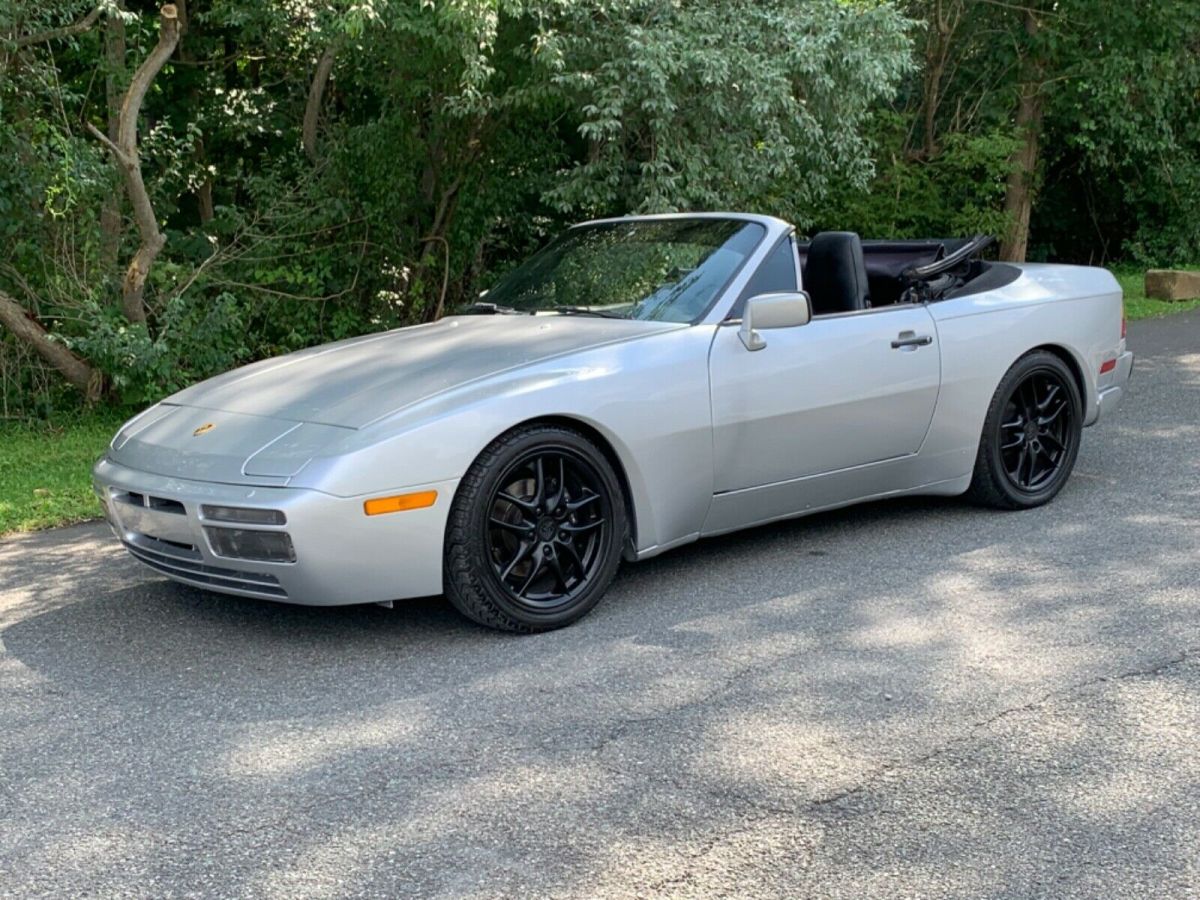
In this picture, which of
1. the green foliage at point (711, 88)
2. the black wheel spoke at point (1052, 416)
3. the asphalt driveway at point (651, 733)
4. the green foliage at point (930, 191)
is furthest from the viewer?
the green foliage at point (930, 191)

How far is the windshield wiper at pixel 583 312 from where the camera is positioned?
5605 millimetres

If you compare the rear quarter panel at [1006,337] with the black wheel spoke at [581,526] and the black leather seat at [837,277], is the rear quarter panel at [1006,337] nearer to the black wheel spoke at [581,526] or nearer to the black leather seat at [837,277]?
the black leather seat at [837,277]

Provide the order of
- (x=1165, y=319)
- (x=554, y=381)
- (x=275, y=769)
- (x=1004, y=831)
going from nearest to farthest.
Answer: (x=1004, y=831) → (x=275, y=769) → (x=554, y=381) → (x=1165, y=319)

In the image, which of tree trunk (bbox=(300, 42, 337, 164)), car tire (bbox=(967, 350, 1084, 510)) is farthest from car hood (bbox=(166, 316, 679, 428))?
tree trunk (bbox=(300, 42, 337, 164))

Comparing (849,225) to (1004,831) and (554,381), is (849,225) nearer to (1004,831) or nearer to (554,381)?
(554,381)

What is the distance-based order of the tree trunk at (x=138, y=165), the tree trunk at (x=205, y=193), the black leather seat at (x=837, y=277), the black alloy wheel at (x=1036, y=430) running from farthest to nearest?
the tree trunk at (x=205, y=193)
the tree trunk at (x=138, y=165)
the black alloy wheel at (x=1036, y=430)
the black leather seat at (x=837, y=277)

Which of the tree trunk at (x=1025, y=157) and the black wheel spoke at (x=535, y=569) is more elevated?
the tree trunk at (x=1025, y=157)

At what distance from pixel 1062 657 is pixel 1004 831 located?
50.5 inches

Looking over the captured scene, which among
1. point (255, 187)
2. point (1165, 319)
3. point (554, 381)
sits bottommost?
point (1165, 319)

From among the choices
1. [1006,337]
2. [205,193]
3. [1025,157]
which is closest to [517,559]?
[1006,337]

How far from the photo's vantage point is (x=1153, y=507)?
6406 millimetres

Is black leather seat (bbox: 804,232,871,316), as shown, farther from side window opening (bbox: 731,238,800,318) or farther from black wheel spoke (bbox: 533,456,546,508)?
black wheel spoke (bbox: 533,456,546,508)

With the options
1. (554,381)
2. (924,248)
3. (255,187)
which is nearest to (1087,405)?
(924,248)

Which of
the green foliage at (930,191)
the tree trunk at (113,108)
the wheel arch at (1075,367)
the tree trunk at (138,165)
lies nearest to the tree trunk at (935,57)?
the green foliage at (930,191)
